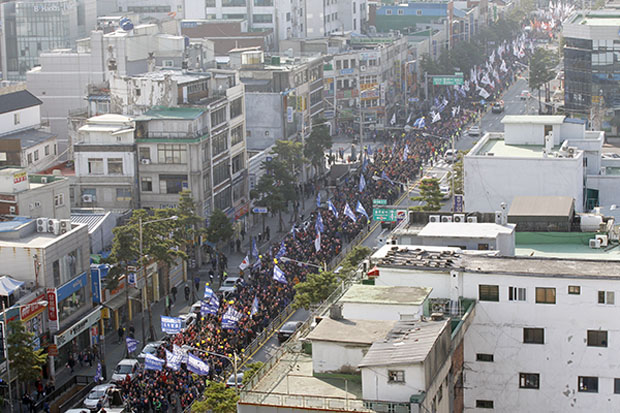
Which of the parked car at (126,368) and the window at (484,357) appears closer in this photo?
the window at (484,357)

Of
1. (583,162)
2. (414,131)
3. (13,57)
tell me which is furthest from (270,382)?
(13,57)

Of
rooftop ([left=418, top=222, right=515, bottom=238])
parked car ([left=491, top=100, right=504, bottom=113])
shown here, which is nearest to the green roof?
rooftop ([left=418, top=222, right=515, bottom=238])

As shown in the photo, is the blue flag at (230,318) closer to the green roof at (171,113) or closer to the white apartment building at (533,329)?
the white apartment building at (533,329)

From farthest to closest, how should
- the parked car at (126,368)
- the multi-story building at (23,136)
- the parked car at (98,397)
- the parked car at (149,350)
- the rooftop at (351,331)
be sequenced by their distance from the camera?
the multi-story building at (23,136) → the parked car at (149,350) → the parked car at (126,368) → the parked car at (98,397) → the rooftop at (351,331)

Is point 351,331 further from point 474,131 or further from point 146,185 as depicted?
point 474,131

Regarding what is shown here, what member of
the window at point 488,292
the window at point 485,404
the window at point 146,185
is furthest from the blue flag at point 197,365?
the window at point 146,185

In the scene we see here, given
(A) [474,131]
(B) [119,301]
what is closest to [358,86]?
(A) [474,131]

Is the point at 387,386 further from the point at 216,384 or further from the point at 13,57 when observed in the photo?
the point at 13,57
